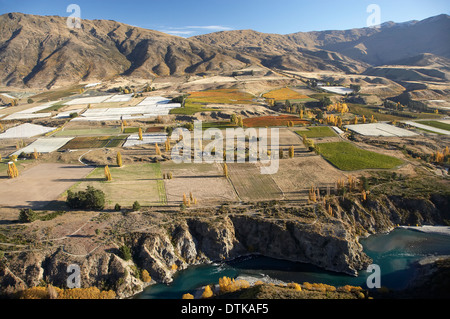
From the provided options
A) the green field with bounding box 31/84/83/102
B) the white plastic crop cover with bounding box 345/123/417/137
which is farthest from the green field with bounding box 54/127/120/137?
the white plastic crop cover with bounding box 345/123/417/137

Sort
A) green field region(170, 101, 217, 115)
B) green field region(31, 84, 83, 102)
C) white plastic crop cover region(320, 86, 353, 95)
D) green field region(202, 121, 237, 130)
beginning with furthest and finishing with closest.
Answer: white plastic crop cover region(320, 86, 353, 95), green field region(31, 84, 83, 102), green field region(170, 101, 217, 115), green field region(202, 121, 237, 130)

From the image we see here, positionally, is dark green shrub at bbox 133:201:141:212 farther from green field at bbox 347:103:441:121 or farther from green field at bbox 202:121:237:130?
green field at bbox 347:103:441:121

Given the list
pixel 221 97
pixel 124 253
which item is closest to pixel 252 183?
pixel 124 253

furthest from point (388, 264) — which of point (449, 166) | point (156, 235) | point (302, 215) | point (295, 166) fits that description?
point (449, 166)

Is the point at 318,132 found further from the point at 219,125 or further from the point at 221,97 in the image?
the point at 221,97

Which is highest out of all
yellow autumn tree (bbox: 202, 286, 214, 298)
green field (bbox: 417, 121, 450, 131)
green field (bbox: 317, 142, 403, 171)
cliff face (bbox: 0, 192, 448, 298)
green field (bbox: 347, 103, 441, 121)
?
green field (bbox: 347, 103, 441, 121)

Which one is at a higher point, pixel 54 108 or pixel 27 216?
pixel 54 108

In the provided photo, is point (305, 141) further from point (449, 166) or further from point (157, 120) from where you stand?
point (157, 120)

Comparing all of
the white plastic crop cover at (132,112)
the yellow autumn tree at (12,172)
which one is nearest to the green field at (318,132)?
the white plastic crop cover at (132,112)
